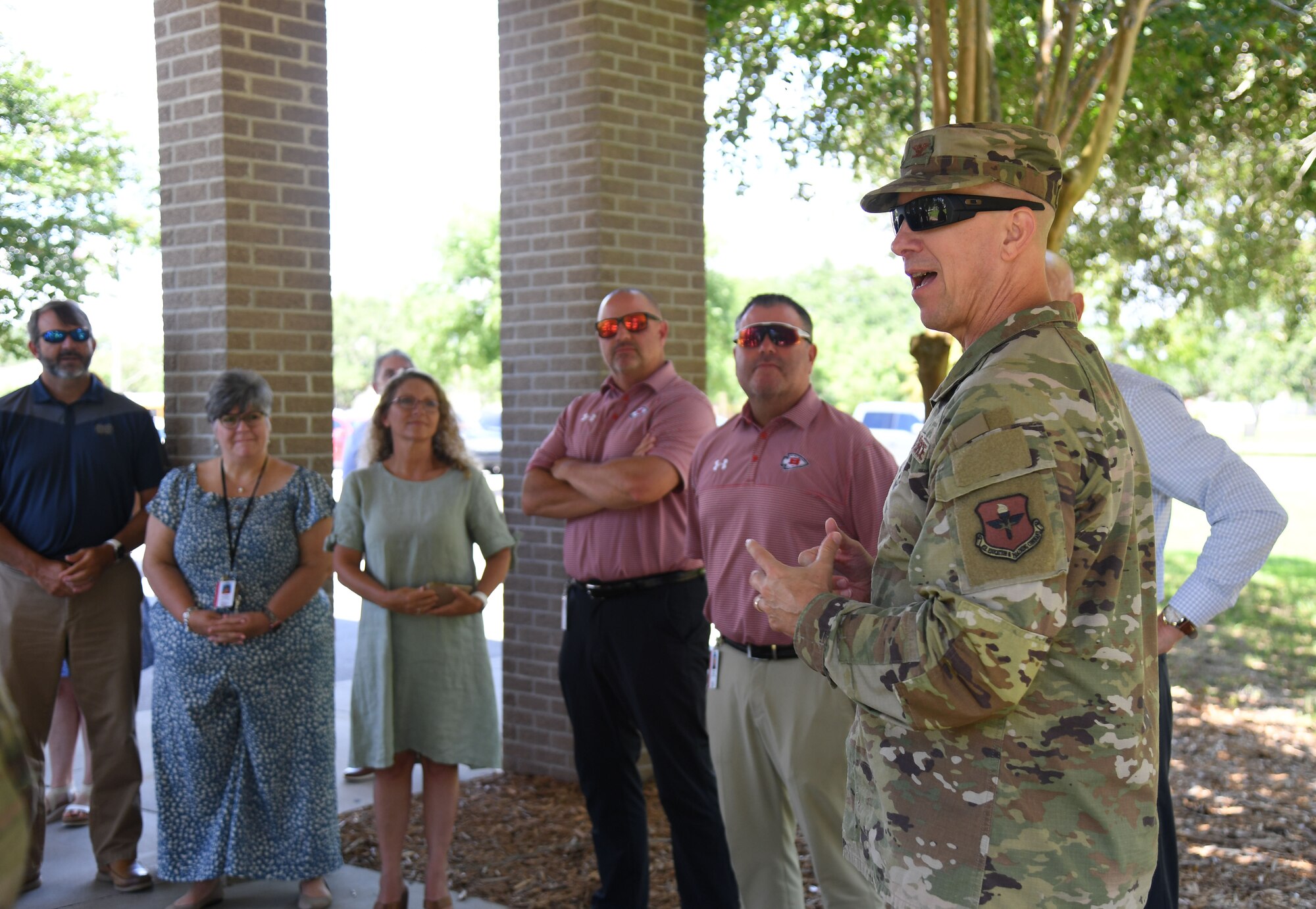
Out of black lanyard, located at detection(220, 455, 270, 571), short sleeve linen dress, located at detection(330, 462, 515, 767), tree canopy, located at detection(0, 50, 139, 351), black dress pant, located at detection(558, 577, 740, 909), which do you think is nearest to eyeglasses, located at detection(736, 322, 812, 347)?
black dress pant, located at detection(558, 577, 740, 909)

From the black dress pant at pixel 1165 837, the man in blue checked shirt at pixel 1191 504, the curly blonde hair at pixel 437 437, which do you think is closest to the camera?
the black dress pant at pixel 1165 837

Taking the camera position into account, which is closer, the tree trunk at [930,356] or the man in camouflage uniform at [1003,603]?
the man in camouflage uniform at [1003,603]

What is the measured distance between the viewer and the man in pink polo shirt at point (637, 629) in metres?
4.50

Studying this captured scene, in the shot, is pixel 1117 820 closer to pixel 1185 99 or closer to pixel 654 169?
pixel 654 169

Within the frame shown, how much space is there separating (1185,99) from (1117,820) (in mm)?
7612

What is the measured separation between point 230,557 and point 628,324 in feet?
5.96

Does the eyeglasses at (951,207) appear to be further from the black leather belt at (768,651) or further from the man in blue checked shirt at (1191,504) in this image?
the black leather belt at (768,651)

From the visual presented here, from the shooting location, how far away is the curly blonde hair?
4898mm

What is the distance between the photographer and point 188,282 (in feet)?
17.4

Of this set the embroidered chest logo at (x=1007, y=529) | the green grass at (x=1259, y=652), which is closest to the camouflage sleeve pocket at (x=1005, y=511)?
the embroidered chest logo at (x=1007, y=529)

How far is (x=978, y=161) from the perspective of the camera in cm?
211

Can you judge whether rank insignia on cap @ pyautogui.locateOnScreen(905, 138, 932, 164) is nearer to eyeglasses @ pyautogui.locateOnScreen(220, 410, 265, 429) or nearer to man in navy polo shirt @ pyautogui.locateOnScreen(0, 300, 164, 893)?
eyeglasses @ pyautogui.locateOnScreen(220, 410, 265, 429)

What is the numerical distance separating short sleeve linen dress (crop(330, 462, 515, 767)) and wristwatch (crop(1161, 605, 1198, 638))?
2.54m

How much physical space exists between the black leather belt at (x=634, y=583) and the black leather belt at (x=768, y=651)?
721mm
